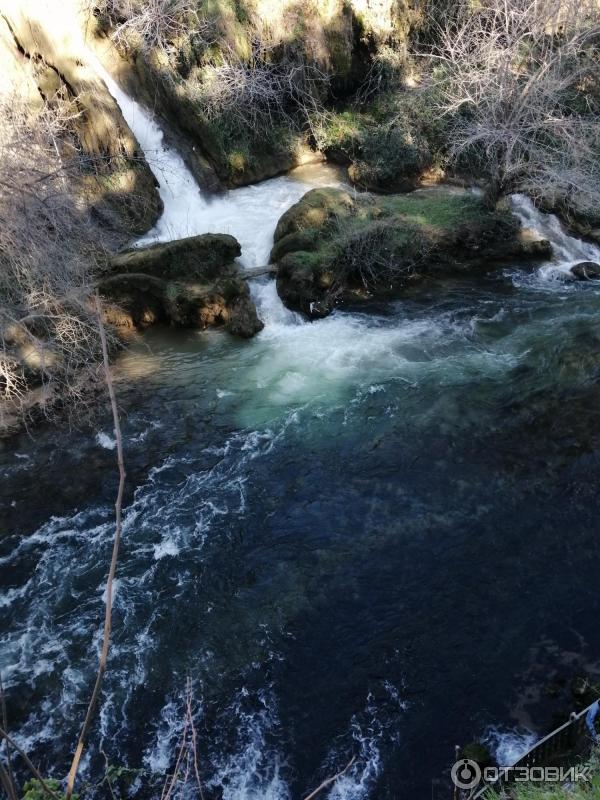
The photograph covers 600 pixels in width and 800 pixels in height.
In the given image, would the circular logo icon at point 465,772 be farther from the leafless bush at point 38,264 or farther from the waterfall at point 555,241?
the waterfall at point 555,241

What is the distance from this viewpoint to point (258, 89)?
14.5 meters

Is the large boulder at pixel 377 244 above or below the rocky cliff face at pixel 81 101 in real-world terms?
below

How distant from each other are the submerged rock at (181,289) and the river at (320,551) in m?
0.47

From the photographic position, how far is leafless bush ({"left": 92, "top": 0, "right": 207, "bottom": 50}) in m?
13.5

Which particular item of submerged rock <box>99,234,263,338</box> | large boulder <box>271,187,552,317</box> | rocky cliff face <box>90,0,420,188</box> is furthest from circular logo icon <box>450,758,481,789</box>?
rocky cliff face <box>90,0,420,188</box>

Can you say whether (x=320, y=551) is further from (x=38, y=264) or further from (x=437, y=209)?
(x=437, y=209)

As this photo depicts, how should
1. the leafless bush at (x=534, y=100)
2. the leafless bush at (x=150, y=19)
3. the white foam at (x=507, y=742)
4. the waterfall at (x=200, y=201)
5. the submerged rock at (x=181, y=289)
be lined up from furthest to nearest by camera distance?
1. the leafless bush at (x=150, y=19)
2. the waterfall at (x=200, y=201)
3. the submerged rock at (x=181, y=289)
4. the leafless bush at (x=534, y=100)
5. the white foam at (x=507, y=742)

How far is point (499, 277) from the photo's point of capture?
41.9ft

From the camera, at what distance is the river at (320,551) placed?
5734mm

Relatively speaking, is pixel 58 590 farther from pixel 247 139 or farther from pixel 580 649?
pixel 247 139

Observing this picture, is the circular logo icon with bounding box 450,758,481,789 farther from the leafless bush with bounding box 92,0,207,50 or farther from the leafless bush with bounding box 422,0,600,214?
the leafless bush with bounding box 92,0,207,50

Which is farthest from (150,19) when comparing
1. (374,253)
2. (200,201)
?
(374,253)

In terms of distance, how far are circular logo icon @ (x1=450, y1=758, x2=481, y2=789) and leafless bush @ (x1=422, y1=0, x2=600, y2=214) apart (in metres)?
9.96

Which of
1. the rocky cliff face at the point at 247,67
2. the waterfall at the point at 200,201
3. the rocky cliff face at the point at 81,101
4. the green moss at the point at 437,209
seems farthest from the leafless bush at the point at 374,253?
the rocky cliff face at the point at 81,101
